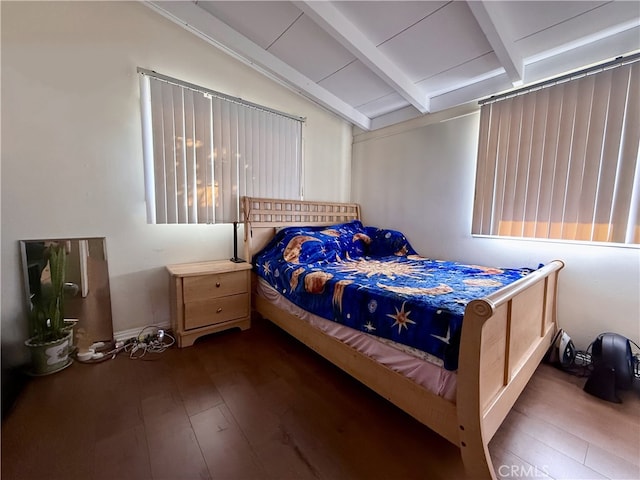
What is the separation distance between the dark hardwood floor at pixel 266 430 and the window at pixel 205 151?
4.32ft

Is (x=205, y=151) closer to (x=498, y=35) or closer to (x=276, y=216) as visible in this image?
(x=276, y=216)

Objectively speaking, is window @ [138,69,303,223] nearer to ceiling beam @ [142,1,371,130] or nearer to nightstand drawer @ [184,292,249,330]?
ceiling beam @ [142,1,371,130]

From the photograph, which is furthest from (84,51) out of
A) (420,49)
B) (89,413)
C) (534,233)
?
(534,233)

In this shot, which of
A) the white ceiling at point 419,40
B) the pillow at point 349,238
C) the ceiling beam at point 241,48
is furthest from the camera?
the pillow at point 349,238

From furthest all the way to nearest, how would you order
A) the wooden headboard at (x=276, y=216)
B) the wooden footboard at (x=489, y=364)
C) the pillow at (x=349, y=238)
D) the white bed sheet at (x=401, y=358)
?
the pillow at (x=349, y=238) → the wooden headboard at (x=276, y=216) → the white bed sheet at (x=401, y=358) → the wooden footboard at (x=489, y=364)

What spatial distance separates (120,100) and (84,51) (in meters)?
0.35

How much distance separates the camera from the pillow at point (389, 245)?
281 centimetres

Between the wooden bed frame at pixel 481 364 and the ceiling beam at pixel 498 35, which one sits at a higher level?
the ceiling beam at pixel 498 35

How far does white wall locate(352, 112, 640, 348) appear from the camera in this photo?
186cm

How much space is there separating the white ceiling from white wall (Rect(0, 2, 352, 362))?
0.31m

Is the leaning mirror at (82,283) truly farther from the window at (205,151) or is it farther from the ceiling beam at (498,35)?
the ceiling beam at (498,35)

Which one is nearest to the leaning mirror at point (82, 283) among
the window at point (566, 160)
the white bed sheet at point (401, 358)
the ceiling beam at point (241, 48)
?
the white bed sheet at point (401, 358)

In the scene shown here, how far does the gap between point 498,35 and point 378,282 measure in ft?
5.83

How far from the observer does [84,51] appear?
1.88 metres
